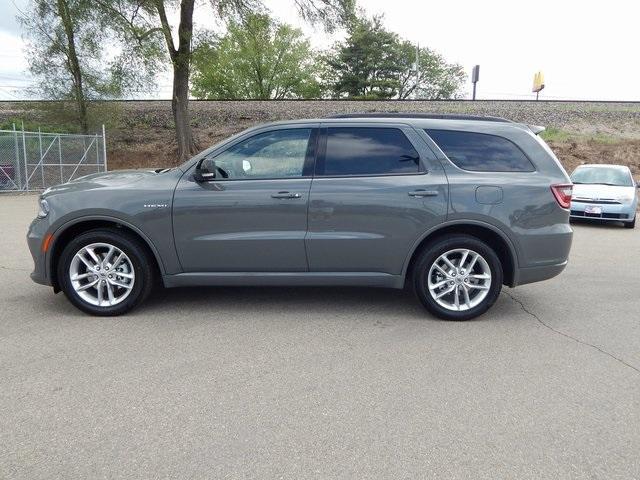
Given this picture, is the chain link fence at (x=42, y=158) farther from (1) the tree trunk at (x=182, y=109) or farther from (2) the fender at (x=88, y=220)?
(2) the fender at (x=88, y=220)

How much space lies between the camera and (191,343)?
Result: 3.92 metres

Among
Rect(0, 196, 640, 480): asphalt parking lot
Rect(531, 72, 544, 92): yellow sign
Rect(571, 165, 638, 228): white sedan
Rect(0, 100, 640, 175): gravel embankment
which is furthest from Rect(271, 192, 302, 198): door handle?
Rect(531, 72, 544, 92): yellow sign

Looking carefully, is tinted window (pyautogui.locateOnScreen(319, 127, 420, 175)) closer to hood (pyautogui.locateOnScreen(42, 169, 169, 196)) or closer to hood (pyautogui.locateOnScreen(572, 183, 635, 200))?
hood (pyautogui.locateOnScreen(42, 169, 169, 196))

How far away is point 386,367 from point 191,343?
5.22ft

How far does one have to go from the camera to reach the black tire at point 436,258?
450cm

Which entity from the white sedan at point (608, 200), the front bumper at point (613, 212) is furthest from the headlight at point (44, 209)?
the front bumper at point (613, 212)

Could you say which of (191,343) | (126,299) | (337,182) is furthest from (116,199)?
(337,182)

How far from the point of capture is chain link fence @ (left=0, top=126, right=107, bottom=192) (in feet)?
53.2

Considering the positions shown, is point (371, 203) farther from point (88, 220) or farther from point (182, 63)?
point (182, 63)

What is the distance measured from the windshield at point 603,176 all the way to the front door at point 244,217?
10.2 m

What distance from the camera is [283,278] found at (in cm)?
453

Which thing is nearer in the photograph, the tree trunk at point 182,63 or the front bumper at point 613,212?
the front bumper at point 613,212

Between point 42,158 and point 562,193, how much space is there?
17.8 metres

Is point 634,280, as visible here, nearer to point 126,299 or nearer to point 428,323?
point 428,323
